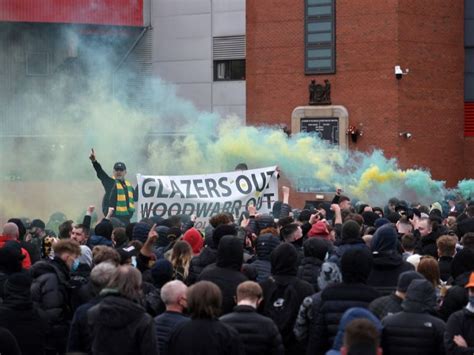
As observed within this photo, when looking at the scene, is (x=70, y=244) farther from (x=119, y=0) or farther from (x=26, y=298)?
(x=119, y=0)

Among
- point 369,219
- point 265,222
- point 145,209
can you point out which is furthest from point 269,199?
point 265,222

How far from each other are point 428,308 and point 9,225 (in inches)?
226

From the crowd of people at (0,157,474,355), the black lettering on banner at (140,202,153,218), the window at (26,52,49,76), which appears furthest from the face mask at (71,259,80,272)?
the window at (26,52,49,76)

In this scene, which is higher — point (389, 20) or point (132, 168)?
point (389, 20)

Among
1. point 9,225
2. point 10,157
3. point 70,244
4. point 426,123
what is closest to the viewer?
point 70,244

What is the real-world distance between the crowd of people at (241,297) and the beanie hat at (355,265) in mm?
10

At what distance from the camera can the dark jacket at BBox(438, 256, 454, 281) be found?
1021 cm

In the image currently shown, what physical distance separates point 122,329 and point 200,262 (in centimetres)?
282

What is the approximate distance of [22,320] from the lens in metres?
8.66

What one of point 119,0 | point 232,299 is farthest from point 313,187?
point 232,299

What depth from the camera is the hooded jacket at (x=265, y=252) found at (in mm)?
10297

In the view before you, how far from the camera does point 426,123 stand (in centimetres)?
3494

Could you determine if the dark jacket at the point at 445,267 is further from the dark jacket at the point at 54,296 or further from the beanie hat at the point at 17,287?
the beanie hat at the point at 17,287

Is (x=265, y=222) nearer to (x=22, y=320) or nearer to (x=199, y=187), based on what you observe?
(x=22, y=320)
